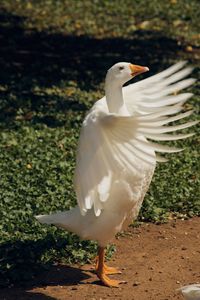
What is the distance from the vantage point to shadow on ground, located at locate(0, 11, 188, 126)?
427 inches

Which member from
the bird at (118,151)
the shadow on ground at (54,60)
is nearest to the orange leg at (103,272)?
the bird at (118,151)

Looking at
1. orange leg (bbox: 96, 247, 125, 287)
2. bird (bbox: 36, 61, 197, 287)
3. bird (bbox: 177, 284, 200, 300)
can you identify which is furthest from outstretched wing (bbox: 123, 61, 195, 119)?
bird (bbox: 177, 284, 200, 300)

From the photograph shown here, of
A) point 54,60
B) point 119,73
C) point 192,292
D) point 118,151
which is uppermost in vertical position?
point 54,60

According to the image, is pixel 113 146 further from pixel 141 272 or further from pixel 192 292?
pixel 141 272

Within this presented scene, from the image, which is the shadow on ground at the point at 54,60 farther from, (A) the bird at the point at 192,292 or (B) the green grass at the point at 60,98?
(A) the bird at the point at 192,292

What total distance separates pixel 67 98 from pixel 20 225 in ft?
14.3

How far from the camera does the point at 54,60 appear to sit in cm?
1323

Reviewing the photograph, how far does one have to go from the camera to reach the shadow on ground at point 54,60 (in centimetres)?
1084

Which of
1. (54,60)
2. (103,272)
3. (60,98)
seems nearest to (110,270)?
(103,272)

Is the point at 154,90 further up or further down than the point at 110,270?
further up

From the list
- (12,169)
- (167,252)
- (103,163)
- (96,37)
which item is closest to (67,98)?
(12,169)

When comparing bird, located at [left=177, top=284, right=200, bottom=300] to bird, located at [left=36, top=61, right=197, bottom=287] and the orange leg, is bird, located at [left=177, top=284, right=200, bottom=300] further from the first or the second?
the orange leg

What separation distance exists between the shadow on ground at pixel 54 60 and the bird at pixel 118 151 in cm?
388

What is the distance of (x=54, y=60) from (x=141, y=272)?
740cm
